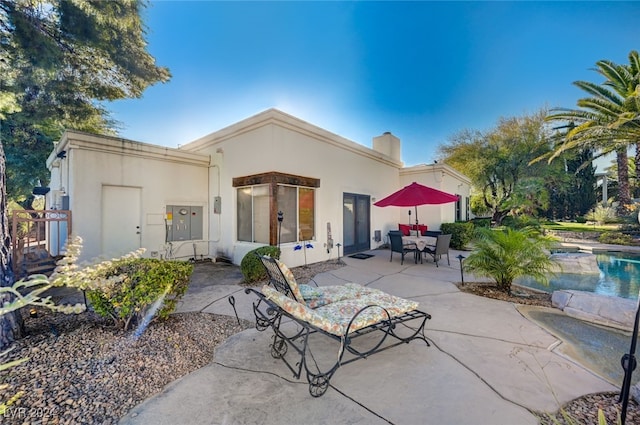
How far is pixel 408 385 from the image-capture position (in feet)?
8.32

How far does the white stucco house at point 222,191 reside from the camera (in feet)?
23.5

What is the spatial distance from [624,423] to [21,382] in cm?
489

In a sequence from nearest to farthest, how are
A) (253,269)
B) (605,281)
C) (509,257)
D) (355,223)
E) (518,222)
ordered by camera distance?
(509,257)
(253,269)
(605,281)
(355,223)
(518,222)

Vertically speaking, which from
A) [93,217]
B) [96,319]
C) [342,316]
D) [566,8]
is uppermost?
[566,8]

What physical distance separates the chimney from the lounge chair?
9788 millimetres

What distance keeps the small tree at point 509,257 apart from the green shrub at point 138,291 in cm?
550

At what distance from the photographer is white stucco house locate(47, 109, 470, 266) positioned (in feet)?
23.5

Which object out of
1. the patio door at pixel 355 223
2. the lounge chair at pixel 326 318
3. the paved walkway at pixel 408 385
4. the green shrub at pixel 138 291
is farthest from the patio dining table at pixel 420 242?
the green shrub at pixel 138 291

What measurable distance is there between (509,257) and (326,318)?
14.4 ft

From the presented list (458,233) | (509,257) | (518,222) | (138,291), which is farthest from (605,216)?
(138,291)

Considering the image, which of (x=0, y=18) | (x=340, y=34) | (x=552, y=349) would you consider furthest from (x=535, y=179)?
(x=0, y=18)

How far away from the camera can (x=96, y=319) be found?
144 inches

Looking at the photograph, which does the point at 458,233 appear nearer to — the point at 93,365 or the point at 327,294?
the point at 327,294

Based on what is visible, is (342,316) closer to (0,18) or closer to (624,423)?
(624,423)
